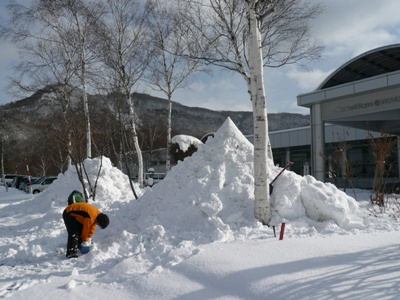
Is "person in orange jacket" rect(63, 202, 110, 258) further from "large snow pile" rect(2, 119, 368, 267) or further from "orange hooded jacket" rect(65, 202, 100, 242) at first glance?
"large snow pile" rect(2, 119, 368, 267)

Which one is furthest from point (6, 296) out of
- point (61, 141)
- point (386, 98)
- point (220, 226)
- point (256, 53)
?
point (386, 98)

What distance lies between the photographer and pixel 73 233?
604 centimetres

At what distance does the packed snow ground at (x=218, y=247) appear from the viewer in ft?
12.5

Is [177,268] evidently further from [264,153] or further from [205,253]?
[264,153]

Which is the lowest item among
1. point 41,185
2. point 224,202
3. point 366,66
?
point 41,185

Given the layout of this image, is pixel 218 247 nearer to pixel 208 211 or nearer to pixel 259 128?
pixel 208 211

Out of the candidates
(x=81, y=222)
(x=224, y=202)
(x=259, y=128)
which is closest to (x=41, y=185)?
(x=81, y=222)

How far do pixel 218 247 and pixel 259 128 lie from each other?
96.1 inches

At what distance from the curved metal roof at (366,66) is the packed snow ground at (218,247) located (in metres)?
11.0

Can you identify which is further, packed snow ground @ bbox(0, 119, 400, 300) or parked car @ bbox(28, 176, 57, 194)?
parked car @ bbox(28, 176, 57, 194)

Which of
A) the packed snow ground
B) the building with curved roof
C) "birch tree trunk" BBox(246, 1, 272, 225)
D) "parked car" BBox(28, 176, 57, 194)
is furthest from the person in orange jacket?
"parked car" BBox(28, 176, 57, 194)

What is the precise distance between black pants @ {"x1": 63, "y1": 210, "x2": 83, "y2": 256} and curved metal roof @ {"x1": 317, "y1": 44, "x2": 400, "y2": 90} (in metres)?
15.2

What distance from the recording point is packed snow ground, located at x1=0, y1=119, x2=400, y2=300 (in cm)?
382

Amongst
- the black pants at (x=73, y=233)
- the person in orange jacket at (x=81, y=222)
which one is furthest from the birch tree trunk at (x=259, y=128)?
the black pants at (x=73, y=233)
